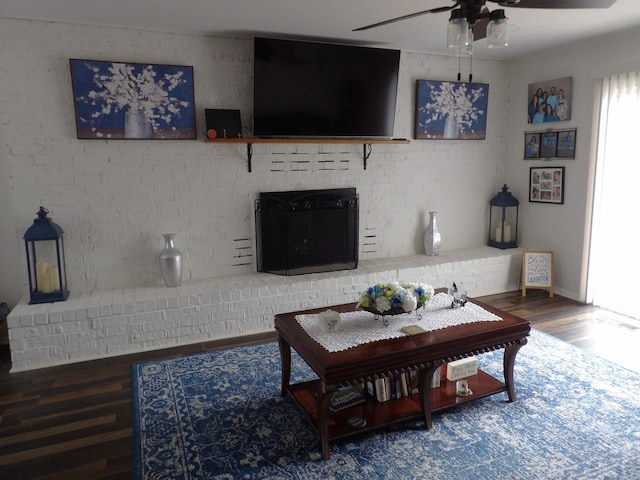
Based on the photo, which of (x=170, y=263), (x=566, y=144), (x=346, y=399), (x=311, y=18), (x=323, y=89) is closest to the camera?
(x=346, y=399)

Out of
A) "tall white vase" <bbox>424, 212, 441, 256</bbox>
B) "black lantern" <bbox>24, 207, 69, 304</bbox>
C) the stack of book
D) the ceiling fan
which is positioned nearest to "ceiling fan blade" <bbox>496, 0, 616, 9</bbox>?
the ceiling fan

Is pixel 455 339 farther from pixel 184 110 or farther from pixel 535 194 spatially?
pixel 535 194

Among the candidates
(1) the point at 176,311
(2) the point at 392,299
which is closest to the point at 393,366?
(2) the point at 392,299

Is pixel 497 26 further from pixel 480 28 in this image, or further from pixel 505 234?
pixel 505 234

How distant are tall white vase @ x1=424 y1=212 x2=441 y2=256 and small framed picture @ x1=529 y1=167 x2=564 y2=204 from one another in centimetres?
108

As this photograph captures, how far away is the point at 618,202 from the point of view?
4.04 metres

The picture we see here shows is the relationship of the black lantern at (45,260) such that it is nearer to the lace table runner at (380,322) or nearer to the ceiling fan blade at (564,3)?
the lace table runner at (380,322)

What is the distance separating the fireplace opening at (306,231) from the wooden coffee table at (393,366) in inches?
54.6

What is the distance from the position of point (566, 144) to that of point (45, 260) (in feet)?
15.0

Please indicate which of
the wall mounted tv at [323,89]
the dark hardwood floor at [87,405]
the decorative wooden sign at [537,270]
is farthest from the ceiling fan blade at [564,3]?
the decorative wooden sign at [537,270]

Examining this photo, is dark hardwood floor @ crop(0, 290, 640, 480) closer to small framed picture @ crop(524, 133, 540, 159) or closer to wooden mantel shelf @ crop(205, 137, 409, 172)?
wooden mantel shelf @ crop(205, 137, 409, 172)

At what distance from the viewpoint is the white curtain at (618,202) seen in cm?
389

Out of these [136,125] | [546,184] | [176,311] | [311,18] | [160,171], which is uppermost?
[311,18]

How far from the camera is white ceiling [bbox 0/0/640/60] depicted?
3.00 meters
